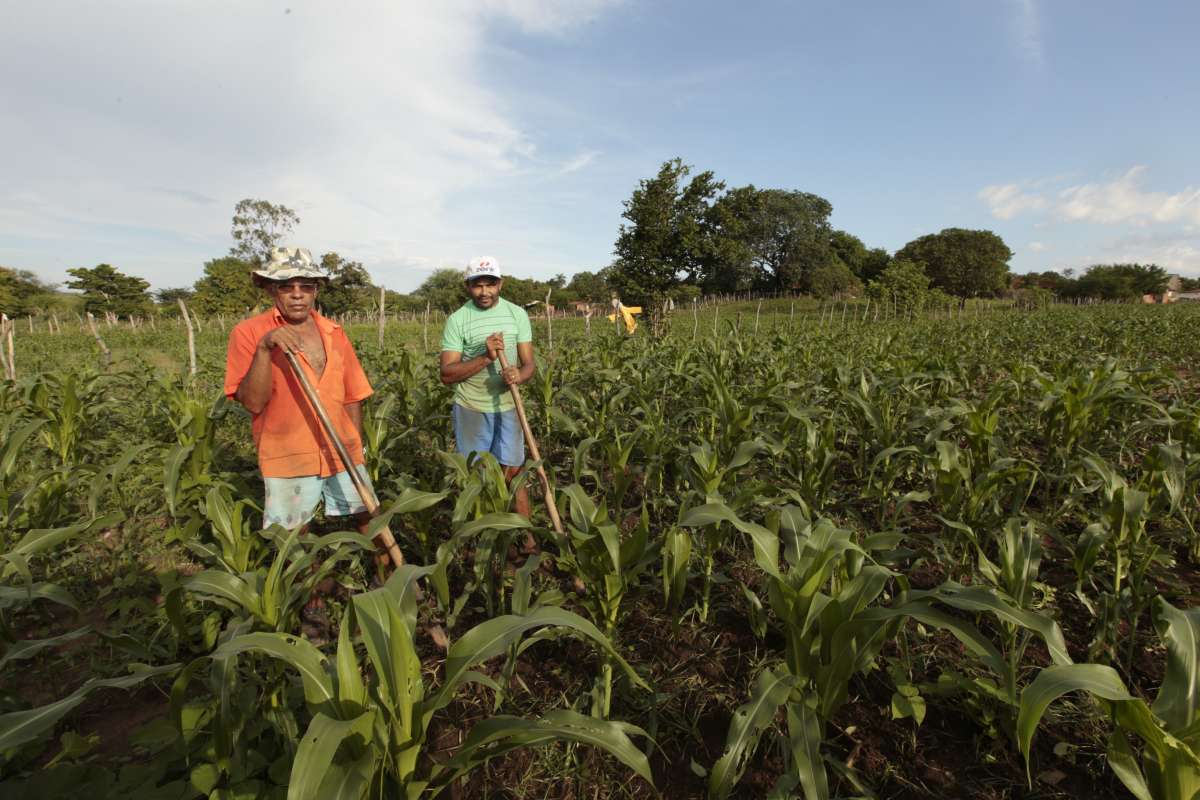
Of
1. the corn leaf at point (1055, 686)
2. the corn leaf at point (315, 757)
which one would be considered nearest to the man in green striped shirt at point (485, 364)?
the corn leaf at point (315, 757)

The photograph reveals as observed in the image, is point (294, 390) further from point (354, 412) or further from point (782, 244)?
point (782, 244)

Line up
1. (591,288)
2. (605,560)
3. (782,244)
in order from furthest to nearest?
(591,288) → (782,244) → (605,560)

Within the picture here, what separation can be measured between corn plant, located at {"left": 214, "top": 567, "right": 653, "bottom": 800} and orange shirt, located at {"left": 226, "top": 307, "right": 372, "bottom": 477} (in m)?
1.27

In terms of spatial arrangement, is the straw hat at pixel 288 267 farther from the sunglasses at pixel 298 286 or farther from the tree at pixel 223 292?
the tree at pixel 223 292

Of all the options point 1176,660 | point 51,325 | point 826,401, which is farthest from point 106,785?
point 51,325

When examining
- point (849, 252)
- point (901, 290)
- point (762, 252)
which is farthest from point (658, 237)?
point (849, 252)

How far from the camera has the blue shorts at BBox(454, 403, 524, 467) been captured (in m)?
3.09

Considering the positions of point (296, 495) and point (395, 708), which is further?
point (296, 495)

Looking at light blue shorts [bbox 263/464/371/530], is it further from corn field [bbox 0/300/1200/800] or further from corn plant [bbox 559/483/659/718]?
corn plant [bbox 559/483/659/718]

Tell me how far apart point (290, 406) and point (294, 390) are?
0.26 ft

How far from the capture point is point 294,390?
91.0 inches

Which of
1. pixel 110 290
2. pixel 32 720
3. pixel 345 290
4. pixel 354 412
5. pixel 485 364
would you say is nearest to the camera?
pixel 32 720

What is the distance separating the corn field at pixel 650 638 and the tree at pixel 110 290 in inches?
2209

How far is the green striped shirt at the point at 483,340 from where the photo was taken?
301 cm
